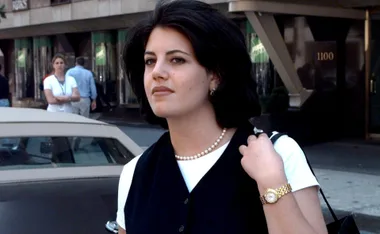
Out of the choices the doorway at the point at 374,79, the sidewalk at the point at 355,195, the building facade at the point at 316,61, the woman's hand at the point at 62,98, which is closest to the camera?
the sidewalk at the point at 355,195

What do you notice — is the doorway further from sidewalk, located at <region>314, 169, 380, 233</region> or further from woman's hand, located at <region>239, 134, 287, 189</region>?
woman's hand, located at <region>239, 134, 287, 189</region>

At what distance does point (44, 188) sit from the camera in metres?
3.74

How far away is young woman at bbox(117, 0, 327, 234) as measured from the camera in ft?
6.53

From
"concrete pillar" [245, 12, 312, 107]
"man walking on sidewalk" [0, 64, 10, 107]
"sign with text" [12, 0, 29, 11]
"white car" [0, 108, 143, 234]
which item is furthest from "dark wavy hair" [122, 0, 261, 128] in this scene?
"sign with text" [12, 0, 29, 11]

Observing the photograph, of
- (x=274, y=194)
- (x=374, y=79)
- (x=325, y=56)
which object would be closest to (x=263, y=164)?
(x=274, y=194)

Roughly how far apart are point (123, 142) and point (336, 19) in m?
11.5

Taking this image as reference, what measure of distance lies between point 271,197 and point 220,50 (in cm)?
49

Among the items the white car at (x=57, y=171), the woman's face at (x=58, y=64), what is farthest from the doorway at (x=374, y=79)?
the white car at (x=57, y=171)

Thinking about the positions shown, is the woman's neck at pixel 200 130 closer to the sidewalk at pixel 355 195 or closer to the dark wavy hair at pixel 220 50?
the dark wavy hair at pixel 220 50

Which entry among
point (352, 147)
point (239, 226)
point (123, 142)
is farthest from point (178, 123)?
point (352, 147)

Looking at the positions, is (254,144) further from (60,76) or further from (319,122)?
(319,122)

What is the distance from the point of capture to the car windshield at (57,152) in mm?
4230

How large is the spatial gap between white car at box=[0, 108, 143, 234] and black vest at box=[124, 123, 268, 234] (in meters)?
1.32

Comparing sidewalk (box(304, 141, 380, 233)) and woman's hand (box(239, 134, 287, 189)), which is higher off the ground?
woman's hand (box(239, 134, 287, 189))
